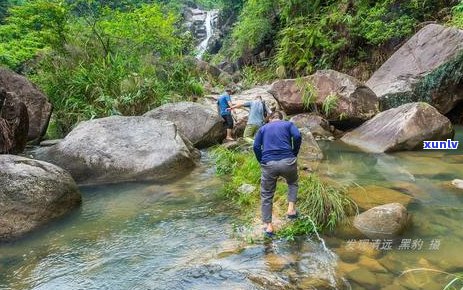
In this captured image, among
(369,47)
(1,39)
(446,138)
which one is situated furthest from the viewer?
(1,39)

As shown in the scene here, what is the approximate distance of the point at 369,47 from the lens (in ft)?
52.7

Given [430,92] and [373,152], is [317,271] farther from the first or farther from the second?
[430,92]

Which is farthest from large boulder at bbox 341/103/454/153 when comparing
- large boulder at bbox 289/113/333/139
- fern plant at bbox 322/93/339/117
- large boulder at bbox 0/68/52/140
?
large boulder at bbox 0/68/52/140

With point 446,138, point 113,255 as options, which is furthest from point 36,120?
point 446,138

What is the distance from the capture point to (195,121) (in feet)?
38.1

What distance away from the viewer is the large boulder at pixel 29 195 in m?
6.41

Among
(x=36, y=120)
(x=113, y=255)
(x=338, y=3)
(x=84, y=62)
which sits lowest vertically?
(x=113, y=255)

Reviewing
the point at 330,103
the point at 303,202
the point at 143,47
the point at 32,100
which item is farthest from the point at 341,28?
the point at 303,202

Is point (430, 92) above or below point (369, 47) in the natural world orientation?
below

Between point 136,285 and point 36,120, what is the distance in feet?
27.8

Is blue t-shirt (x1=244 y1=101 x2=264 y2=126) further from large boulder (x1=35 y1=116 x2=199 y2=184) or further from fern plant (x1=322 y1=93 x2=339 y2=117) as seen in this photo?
fern plant (x1=322 y1=93 x2=339 y2=117)

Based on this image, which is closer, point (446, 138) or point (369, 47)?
point (446, 138)

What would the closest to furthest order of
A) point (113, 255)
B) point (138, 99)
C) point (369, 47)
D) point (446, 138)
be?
point (113, 255) → point (446, 138) → point (138, 99) → point (369, 47)

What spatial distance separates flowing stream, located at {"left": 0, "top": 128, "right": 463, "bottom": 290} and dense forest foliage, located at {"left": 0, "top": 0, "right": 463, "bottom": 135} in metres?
5.45
